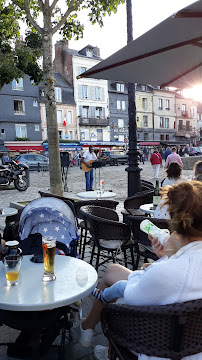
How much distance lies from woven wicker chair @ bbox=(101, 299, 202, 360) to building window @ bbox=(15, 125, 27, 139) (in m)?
33.6

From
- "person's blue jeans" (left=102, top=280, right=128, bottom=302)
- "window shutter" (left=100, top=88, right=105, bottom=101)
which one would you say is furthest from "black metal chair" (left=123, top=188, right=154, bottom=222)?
"window shutter" (left=100, top=88, right=105, bottom=101)

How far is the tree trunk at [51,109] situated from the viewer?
6.52m

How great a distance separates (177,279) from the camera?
139 centimetres

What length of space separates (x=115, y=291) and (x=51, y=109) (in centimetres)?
541

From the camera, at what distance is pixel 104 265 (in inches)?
161

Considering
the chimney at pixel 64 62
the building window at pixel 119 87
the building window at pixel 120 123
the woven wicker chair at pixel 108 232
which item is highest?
the chimney at pixel 64 62

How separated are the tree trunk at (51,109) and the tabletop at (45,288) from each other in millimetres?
4809

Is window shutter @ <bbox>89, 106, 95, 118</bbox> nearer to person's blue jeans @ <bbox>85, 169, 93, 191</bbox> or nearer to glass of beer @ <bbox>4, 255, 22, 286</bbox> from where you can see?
person's blue jeans @ <bbox>85, 169, 93, 191</bbox>

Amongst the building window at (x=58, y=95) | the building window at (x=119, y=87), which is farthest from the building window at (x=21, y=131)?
the building window at (x=119, y=87)

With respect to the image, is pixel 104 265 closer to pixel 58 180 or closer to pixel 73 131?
pixel 58 180

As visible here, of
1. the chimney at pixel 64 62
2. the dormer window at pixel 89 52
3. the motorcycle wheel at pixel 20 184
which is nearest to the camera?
the motorcycle wheel at pixel 20 184

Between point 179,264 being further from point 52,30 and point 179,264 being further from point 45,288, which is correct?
point 52,30

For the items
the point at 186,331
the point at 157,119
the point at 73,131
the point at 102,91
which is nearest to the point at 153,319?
the point at 186,331

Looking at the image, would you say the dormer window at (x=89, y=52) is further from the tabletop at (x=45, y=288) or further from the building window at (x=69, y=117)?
the tabletop at (x=45, y=288)
